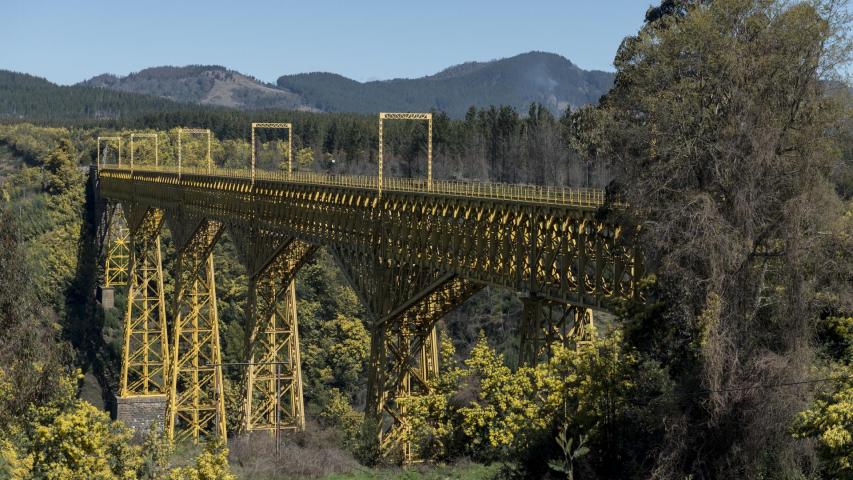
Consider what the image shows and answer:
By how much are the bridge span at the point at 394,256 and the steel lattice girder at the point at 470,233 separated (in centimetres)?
4

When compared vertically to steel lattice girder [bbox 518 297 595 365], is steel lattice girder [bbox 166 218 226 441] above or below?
below

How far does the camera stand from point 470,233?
105ft

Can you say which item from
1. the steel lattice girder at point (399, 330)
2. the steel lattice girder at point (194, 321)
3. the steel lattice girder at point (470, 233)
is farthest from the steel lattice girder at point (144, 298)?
the steel lattice girder at point (399, 330)

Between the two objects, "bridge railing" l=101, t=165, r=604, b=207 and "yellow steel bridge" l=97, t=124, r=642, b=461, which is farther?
"bridge railing" l=101, t=165, r=604, b=207

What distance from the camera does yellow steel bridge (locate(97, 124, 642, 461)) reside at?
28.3 m

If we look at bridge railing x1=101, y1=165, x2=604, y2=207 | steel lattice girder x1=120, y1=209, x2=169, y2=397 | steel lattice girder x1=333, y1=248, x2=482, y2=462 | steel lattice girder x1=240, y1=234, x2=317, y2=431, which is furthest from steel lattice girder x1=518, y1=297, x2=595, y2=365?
steel lattice girder x1=120, y1=209, x2=169, y2=397

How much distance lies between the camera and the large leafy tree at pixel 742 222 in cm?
2217

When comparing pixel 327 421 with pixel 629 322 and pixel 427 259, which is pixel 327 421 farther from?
pixel 629 322

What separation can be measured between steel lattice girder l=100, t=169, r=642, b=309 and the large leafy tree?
2.62 metres

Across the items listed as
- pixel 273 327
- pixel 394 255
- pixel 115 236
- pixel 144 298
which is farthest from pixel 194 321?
pixel 115 236

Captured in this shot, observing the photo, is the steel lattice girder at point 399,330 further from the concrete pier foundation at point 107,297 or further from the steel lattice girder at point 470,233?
the concrete pier foundation at point 107,297

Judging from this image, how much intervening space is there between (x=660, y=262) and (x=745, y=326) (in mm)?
2113

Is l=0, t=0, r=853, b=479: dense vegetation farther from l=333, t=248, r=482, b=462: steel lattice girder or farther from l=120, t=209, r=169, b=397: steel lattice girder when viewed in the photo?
l=120, t=209, r=169, b=397: steel lattice girder

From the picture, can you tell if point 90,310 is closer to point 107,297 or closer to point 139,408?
point 107,297
